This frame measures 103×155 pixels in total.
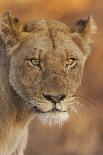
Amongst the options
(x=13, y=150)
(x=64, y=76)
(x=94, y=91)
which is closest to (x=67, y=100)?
(x=64, y=76)

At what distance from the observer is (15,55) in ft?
24.0

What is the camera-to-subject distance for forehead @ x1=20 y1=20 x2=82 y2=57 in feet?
23.8

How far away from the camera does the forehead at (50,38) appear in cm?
726

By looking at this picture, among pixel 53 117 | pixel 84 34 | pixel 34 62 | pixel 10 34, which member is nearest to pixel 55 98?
pixel 53 117

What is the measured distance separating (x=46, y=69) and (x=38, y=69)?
2.6 inches

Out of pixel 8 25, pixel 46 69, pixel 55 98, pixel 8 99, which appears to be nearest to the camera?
pixel 55 98

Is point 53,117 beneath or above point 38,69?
beneath

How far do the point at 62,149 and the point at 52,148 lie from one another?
0.37ft

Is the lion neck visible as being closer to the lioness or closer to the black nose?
the lioness

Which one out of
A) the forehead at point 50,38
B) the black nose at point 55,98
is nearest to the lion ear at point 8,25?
the forehead at point 50,38

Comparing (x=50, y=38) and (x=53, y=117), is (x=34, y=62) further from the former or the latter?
(x=53, y=117)

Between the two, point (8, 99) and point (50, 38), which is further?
point (8, 99)

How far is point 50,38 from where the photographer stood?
7.33m

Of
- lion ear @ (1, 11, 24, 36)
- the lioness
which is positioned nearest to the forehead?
the lioness
